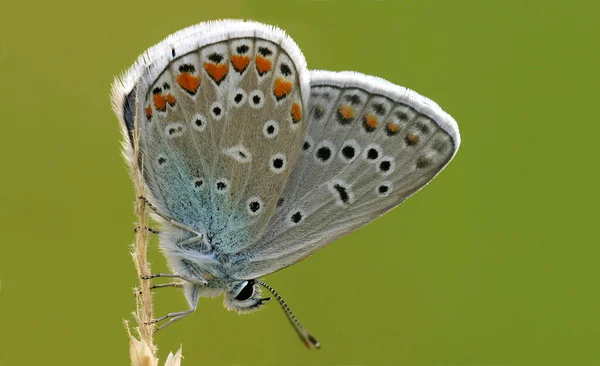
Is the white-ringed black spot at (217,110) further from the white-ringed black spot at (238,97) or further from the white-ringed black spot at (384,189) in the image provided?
the white-ringed black spot at (384,189)

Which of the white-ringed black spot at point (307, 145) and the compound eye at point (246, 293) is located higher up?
the white-ringed black spot at point (307, 145)

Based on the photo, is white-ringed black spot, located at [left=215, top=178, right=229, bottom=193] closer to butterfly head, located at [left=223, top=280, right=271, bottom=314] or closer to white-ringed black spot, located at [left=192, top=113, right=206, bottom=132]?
white-ringed black spot, located at [left=192, top=113, right=206, bottom=132]

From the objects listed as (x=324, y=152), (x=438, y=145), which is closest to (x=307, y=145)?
(x=324, y=152)

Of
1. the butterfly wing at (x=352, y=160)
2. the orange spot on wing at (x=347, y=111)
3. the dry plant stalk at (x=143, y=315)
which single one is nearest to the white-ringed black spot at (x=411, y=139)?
the butterfly wing at (x=352, y=160)

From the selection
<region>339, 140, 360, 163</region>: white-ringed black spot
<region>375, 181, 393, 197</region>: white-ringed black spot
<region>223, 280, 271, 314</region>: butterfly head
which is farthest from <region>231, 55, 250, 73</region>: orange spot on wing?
<region>223, 280, 271, 314</region>: butterfly head

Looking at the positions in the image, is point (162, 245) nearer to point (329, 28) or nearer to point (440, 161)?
point (440, 161)

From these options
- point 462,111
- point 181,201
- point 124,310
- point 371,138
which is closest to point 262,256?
point 181,201
